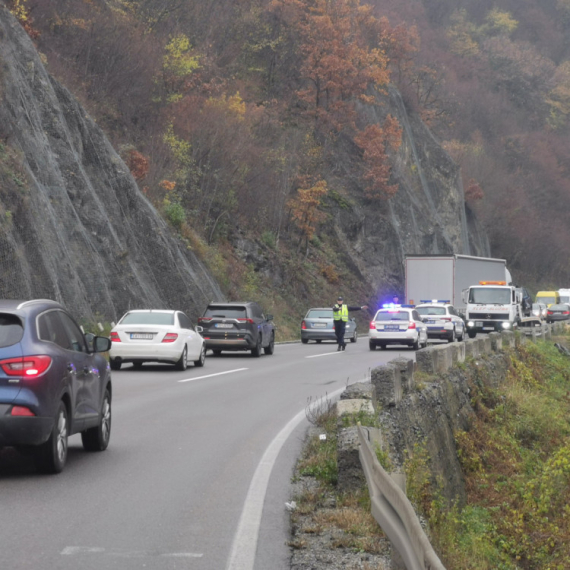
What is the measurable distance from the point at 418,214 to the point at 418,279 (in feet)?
74.1

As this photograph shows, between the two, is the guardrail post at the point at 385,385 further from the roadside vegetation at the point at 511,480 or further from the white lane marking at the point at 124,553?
the white lane marking at the point at 124,553

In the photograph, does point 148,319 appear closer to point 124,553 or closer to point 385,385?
point 385,385

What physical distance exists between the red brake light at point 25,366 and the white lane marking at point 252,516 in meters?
2.11

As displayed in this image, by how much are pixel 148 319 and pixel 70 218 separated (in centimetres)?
1019

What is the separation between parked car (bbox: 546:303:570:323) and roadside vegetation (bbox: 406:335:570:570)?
1619 inches

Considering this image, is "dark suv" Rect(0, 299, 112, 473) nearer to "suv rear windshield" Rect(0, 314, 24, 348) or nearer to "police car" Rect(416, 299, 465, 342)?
"suv rear windshield" Rect(0, 314, 24, 348)

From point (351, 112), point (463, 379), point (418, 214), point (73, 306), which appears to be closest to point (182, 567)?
point (463, 379)

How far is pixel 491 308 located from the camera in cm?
4456

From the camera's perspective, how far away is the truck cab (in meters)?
44.4

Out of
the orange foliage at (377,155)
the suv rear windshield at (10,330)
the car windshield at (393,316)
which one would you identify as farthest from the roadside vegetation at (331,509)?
the orange foliage at (377,155)

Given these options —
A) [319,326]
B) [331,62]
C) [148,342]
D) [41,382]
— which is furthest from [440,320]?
[41,382]

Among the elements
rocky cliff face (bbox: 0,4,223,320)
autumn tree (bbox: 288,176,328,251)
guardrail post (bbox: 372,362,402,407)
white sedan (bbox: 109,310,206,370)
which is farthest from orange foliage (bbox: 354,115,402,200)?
guardrail post (bbox: 372,362,402,407)

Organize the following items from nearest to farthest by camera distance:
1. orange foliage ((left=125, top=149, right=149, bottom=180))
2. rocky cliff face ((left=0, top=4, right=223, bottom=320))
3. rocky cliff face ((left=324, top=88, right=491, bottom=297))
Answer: rocky cliff face ((left=0, top=4, right=223, bottom=320)) → orange foliage ((left=125, top=149, right=149, bottom=180)) → rocky cliff face ((left=324, top=88, right=491, bottom=297))

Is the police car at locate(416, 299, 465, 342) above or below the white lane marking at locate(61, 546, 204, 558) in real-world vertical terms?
above
